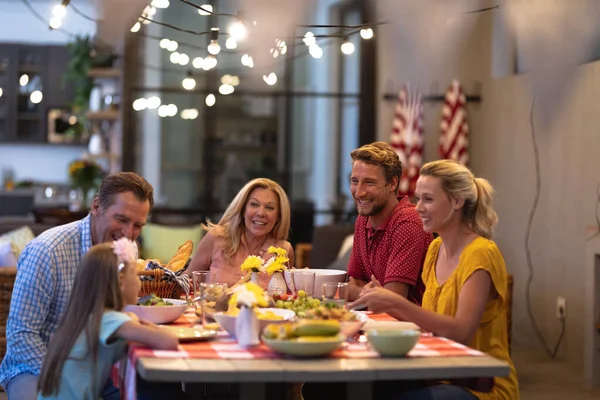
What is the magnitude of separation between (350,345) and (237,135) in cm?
602

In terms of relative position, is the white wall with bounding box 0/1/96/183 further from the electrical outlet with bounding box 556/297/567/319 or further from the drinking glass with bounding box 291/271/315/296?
the drinking glass with bounding box 291/271/315/296

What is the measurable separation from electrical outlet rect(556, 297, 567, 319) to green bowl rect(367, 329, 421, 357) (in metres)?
3.89

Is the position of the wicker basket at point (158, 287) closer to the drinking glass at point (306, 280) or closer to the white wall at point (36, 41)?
the drinking glass at point (306, 280)

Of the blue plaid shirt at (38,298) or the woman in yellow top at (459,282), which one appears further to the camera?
the blue plaid shirt at (38,298)

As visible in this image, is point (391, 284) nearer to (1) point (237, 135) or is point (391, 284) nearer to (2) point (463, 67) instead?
(2) point (463, 67)

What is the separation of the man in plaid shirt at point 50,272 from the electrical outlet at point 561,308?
3.73 meters

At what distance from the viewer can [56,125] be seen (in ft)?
36.6

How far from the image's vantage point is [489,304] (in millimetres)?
2879

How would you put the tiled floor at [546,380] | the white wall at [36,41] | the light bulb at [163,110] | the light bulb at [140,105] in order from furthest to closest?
the white wall at [36,41] → the light bulb at [163,110] → the light bulb at [140,105] → the tiled floor at [546,380]

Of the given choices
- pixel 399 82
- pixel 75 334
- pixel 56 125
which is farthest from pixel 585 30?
pixel 56 125

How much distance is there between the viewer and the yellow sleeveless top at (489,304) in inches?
111

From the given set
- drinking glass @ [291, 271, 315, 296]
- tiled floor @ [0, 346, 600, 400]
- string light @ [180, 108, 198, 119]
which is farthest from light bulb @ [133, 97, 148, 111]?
drinking glass @ [291, 271, 315, 296]

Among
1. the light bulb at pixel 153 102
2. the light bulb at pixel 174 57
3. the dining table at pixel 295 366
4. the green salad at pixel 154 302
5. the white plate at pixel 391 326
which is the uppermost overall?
the light bulb at pixel 174 57

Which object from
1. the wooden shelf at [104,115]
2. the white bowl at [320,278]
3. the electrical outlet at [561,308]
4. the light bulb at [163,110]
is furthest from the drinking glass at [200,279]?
the wooden shelf at [104,115]
